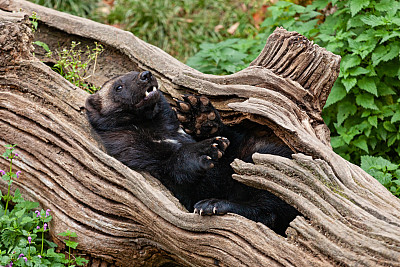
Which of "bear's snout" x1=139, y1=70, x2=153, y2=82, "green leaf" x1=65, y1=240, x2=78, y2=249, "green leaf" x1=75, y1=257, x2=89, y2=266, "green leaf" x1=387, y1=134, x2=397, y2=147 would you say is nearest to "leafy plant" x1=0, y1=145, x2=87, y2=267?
"green leaf" x1=75, y1=257, x2=89, y2=266

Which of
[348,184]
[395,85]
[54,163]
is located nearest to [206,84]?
[54,163]

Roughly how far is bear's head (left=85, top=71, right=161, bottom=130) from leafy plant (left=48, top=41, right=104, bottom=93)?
2.89ft

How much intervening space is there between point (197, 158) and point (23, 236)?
1574mm

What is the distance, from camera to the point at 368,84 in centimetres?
539

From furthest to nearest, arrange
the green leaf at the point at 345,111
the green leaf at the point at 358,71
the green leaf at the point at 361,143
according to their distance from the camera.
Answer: the green leaf at the point at 345,111
the green leaf at the point at 361,143
the green leaf at the point at 358,71

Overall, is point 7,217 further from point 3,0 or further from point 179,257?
point 3,0

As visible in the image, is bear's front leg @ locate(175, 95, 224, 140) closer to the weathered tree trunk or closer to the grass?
the weathered tree trunk

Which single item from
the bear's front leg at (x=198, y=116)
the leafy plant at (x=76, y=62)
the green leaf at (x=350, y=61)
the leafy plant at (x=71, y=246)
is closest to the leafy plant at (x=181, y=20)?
the leafy plant at (x=76, y=62)

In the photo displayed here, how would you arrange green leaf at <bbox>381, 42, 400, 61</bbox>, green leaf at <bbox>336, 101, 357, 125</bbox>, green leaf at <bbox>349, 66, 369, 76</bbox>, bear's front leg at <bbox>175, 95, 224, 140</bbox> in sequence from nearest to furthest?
bear's front leg at <bbox>175, 95, 224, 140</bbox> → green leaf at <bbox>381, 42, 400, 61</bbox> → green leaf at <bbox>349, 66, 369, 76</bbox> → green leaf at <bbox>336, 101, 357, 125</bbox>

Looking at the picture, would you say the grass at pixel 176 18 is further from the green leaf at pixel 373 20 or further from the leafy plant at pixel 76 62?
the green leaf at pixel 373 20

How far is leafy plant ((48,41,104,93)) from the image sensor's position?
542 centimetres

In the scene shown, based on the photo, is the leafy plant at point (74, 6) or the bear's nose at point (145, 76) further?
the leafy plant at point (74, 6)

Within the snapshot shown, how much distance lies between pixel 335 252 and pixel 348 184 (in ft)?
1.74

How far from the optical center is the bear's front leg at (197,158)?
3.86 metres
